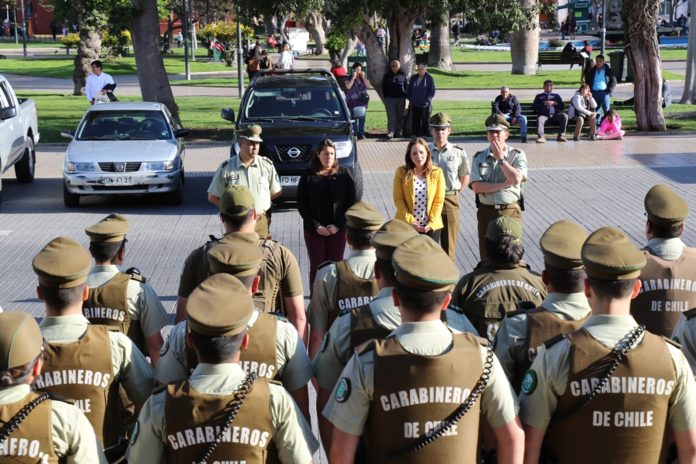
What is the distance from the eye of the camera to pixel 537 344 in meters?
5.11

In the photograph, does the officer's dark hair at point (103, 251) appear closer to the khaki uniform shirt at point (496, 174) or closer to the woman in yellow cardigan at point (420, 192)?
the woman in yellow cardigan at point (420, 192)

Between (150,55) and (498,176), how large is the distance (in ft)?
54.6

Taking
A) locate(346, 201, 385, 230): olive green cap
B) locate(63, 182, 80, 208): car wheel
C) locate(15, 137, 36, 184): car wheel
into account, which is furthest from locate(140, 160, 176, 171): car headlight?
locate(346, 201, 385, 230): olive green cap

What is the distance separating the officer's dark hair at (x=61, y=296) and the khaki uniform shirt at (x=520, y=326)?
2.02 meters

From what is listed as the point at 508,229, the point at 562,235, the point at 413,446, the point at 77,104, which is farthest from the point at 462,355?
the point at 77,104

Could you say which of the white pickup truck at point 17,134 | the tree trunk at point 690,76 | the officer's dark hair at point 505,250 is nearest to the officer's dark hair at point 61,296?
the officer's dark hair at point 505,250

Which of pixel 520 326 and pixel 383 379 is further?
pixel 520 326

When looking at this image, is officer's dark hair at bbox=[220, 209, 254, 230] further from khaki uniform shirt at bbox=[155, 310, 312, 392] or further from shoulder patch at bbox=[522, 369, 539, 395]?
shoulder patch at bbox=[522, 369, 539, 395]

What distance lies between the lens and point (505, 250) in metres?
6.08

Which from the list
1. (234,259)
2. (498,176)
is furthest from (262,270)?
(498,176)

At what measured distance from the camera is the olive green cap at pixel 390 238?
214 inches

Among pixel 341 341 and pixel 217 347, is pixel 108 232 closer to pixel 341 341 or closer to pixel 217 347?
pixel 341 341

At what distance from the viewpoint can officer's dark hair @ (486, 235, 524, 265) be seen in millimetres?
6082

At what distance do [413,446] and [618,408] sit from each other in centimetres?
85
